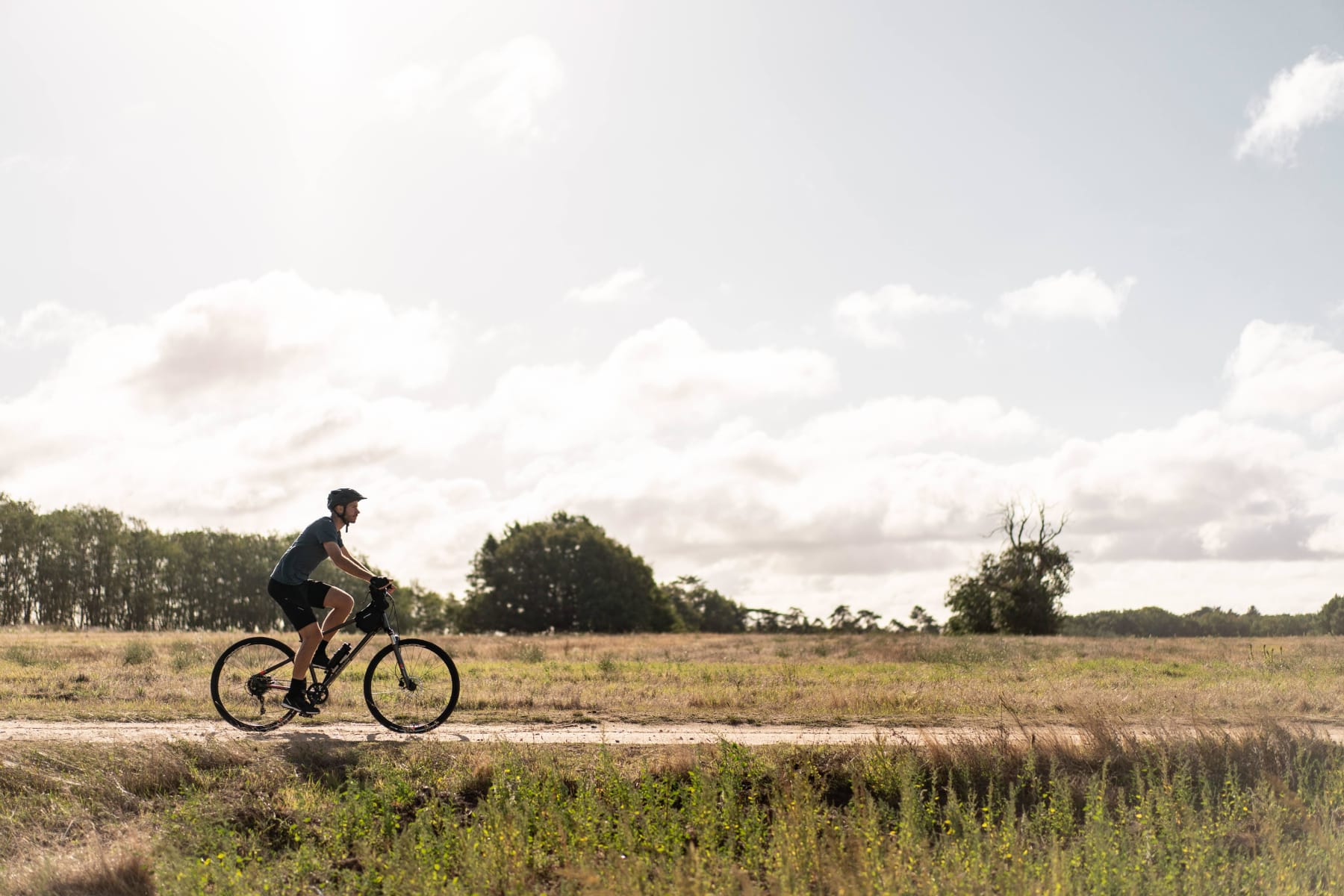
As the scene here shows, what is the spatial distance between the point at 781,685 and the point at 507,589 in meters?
62.6

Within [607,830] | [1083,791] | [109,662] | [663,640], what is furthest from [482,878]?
[663,640]

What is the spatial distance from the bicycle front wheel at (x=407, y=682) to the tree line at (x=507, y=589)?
53204 millimetres

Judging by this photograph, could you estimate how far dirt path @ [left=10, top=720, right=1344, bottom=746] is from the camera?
39.1 feet

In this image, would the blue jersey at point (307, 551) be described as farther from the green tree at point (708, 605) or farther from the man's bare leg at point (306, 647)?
the green tree at point (708, 605)

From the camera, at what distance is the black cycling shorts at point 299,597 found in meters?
11.8

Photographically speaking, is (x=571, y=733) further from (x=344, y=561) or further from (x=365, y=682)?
(x=344, y=561)

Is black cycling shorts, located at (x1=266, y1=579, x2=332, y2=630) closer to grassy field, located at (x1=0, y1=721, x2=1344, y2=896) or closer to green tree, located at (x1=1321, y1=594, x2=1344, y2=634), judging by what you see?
grassy field, located at (x1=0, y1=721, x2=1344, y2=896)

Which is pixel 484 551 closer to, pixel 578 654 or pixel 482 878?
pixel 578 654

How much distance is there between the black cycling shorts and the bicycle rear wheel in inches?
27.0

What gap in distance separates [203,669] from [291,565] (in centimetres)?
1033

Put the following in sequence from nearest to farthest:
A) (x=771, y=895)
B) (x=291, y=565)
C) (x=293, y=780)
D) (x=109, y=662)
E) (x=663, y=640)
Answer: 1. (x=771, y=895)
2. (x=293, y=780)
3. (x=291, y=565)
4. (x=109, y=662)
5. (x=663, y=640)

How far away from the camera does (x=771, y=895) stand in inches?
342

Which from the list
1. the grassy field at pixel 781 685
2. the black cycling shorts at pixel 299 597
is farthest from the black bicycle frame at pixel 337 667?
the grassy field at pixel 781 685

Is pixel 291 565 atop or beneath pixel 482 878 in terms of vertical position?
atop
